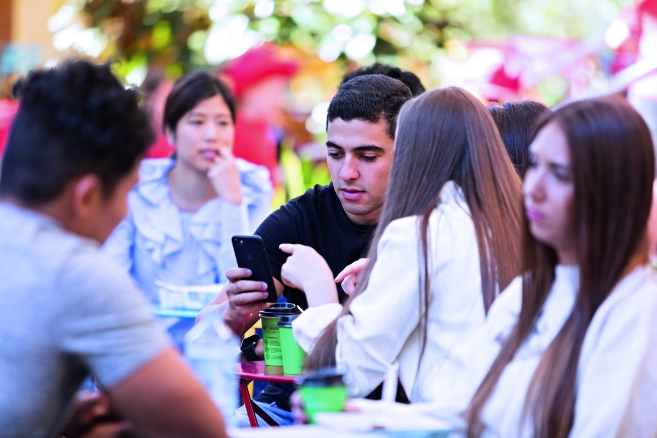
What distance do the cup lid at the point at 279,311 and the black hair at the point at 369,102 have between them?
2.60 ft

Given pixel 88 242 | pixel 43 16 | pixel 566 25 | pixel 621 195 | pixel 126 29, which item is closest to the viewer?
pixel 88 242

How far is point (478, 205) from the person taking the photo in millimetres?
2385

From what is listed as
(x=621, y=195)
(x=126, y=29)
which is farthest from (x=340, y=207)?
(x=126, y=29)

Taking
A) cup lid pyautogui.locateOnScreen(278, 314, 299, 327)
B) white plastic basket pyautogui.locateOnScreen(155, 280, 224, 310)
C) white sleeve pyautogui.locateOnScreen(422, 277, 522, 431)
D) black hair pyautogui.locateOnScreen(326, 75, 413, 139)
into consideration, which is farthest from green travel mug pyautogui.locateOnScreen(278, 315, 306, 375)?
white plastic basket pyautogui.locateOnScreen(155, 280, 224, 310)

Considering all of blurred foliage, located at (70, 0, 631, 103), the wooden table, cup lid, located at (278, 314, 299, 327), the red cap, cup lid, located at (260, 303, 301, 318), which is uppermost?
blurred foliage, located at (70, 0, 631, 103)

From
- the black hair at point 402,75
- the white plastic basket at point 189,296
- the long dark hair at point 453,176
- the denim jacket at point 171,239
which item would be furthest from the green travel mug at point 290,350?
the denim jacket at point 171,239

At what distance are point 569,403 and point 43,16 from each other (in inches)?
366

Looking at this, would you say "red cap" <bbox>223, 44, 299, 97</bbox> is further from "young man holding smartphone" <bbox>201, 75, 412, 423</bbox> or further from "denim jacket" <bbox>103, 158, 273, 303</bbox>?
"young man holding smartphone" <bbox>201, 75, 412, 423</bbox>

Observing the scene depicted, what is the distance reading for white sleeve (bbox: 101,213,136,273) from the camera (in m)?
4.48

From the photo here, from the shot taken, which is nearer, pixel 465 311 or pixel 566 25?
pixel 465 311

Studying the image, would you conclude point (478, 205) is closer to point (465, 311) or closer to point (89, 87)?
point (465, 311)

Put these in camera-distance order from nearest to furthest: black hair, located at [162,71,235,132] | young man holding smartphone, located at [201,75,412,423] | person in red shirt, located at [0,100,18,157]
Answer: young man holding smartphone, located at [201,75,412,423] < black hair, located at [162,71,235,132] < person in red shirt, located at [0,100,18,157]

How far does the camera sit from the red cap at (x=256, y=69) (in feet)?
24.1

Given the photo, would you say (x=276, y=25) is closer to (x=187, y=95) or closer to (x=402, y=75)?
(x=187, y=95)
